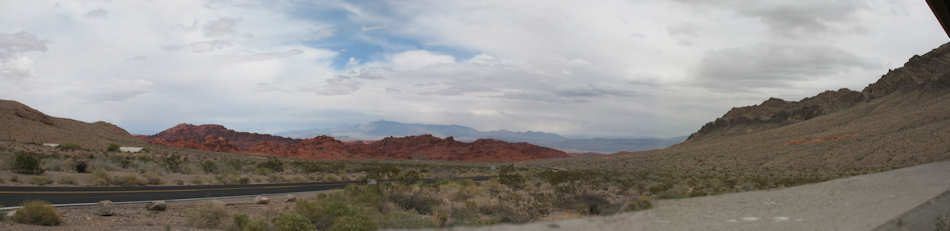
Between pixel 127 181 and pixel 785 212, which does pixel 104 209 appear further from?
pixel 785 212

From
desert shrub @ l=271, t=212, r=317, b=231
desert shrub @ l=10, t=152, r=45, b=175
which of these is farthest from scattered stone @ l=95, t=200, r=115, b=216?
desert shrub @ l=10, t=152, r=45, b=175

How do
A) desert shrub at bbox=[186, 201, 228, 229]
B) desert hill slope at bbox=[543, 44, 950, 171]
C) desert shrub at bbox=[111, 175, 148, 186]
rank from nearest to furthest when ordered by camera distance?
desert shrub at bbox=[186, 201, 228, 229] < desert shrub at bbox=[111, 175, 148, 186] < desert hill slope at bbox=[543, 44, 950, 171]

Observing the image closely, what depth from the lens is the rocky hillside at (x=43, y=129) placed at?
67812 mm

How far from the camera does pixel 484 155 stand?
419 feet

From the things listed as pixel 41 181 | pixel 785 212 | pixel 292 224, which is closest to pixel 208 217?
pixel 292 224

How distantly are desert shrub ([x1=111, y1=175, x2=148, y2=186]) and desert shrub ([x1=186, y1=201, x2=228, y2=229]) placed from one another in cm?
1431

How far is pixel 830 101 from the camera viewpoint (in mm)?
89562

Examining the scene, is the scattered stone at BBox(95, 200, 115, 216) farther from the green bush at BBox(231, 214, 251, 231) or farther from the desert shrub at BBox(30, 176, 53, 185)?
the desert shrub at BBox(30, 176, 53, 185)

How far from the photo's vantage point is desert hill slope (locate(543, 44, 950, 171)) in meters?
41.2

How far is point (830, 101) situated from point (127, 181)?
100.0 meters

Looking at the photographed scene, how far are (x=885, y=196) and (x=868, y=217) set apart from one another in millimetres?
3452

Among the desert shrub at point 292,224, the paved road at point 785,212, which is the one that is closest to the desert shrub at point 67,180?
the desert shrub at point 292,224

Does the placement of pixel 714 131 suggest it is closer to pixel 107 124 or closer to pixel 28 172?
pixel 28 172

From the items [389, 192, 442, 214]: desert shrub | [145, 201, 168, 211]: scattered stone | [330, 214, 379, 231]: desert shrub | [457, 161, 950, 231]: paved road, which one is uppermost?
[457, 161, 950, 231]: paved road
